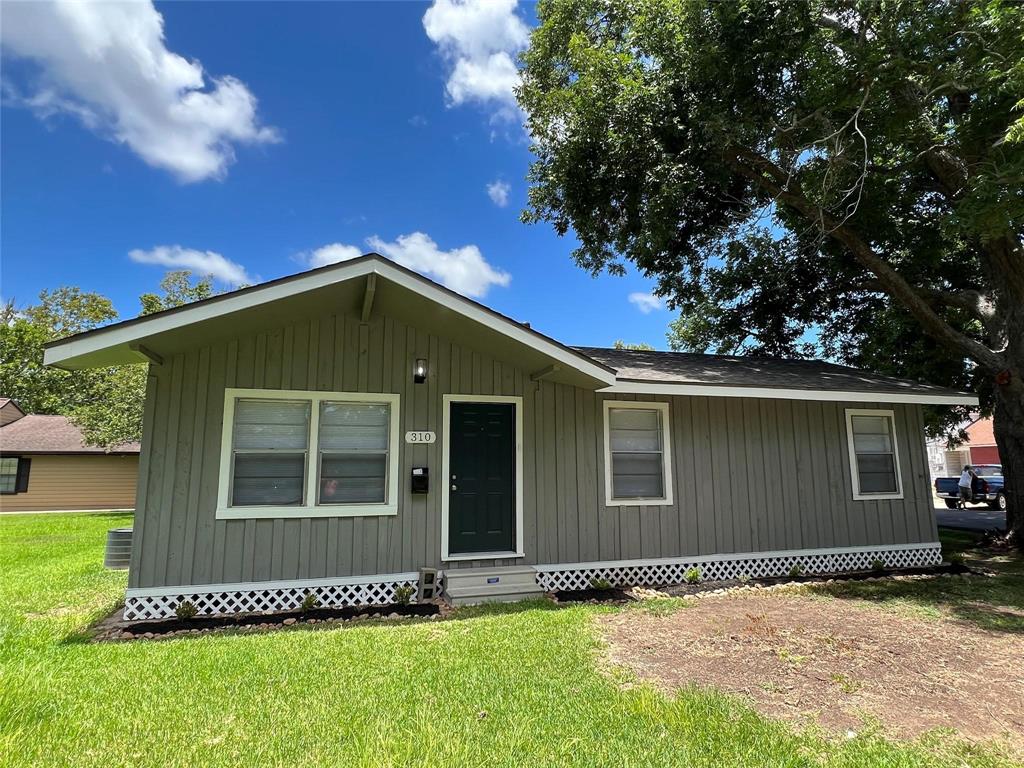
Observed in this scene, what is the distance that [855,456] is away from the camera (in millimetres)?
7711

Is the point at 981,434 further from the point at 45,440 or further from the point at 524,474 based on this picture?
the point at 45,440

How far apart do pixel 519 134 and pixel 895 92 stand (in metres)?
7.11

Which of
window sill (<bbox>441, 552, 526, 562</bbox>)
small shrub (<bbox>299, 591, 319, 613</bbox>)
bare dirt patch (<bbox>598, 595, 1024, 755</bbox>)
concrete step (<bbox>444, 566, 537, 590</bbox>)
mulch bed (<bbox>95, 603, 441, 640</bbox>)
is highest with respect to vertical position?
window sill (<bbox>441, 552, 526, 562</bbox>)

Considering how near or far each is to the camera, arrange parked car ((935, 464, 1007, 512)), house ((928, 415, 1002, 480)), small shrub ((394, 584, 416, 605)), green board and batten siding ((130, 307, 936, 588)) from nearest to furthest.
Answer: green board and batten siding ((130, 307, 936, 588))
small shrub ((394, 584, 416, 605))
parked car ((935, 464, 1007, 512))
house ((928, 415, 1002, 480))

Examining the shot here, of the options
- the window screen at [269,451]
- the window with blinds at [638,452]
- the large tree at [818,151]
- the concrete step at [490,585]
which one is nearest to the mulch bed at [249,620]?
the concrete step at [490,585]

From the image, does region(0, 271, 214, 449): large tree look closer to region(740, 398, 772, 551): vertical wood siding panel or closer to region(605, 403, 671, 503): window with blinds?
region(605, 403, 671, 503): window with blinds

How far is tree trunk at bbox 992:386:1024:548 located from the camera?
8.67 meters

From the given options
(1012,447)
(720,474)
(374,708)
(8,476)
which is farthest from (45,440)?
(1012,447)

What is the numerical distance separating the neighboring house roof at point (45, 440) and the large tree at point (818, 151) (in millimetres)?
18201

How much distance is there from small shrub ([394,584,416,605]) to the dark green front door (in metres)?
0.61

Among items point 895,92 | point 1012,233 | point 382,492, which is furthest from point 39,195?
point 1012,233

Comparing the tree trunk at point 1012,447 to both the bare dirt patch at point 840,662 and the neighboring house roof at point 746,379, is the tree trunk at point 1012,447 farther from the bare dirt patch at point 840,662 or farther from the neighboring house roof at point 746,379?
the bare dirt patch at point 840,662

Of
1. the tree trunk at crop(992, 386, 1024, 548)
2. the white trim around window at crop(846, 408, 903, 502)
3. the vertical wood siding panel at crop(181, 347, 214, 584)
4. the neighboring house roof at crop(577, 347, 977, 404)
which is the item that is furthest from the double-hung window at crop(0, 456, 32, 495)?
the tree trunk at crop(992, 386, 1024, 548)

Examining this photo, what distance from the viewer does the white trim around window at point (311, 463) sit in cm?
538
